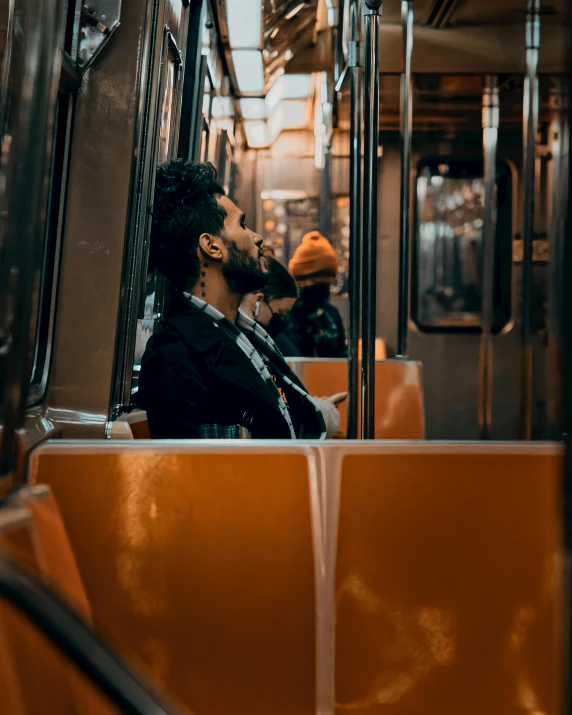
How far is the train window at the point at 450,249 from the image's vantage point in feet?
17.6

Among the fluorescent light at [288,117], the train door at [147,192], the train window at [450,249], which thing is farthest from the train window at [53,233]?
the train window at [450,249]

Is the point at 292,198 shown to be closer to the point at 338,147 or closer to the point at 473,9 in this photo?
the point at 338,147

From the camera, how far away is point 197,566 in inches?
48.3

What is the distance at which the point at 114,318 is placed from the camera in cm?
186

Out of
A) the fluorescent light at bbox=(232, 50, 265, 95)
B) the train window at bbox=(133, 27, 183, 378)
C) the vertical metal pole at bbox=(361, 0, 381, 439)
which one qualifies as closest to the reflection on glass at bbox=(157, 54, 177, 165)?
the train window at bbox=(133, 27, 183, 378)

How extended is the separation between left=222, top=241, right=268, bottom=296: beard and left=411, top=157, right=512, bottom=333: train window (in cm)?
343

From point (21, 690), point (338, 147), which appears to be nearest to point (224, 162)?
point (338, 147)

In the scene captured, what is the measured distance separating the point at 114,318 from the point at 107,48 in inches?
25.2

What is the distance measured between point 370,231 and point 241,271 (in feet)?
1.51

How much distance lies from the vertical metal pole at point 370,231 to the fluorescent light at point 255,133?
5.54 feet

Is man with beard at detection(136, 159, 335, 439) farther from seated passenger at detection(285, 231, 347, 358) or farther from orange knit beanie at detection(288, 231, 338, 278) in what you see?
orange knit beanie at detection(288, 231, 338, 278)

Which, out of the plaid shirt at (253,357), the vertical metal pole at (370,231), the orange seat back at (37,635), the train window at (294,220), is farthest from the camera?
the train window at (294,220)

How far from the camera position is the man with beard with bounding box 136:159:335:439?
5.83 ft

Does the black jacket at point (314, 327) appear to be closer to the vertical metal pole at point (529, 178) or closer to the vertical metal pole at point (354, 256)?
the vertical metal pole at point (529, 178)
